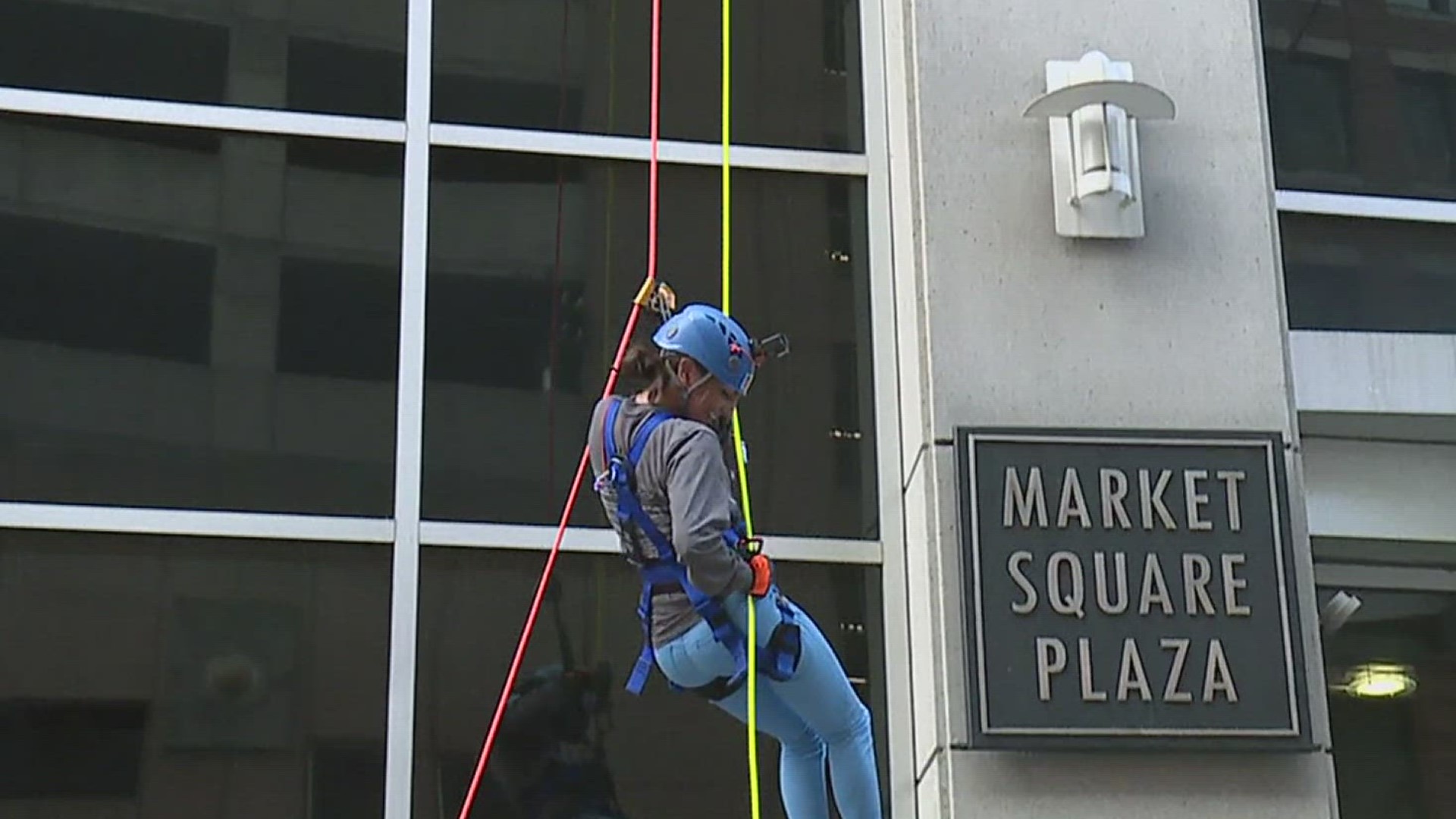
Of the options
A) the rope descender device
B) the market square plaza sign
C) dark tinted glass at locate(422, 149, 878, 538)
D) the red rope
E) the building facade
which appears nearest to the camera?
the rope descender device

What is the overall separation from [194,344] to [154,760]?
1.49 m

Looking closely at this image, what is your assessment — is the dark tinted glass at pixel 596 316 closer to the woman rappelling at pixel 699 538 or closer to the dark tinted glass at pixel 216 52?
the dark tinted glass at pixel 216 52

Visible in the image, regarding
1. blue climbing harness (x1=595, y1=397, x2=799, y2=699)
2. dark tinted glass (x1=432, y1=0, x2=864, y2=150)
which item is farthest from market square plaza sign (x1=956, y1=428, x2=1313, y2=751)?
dark tinted glass (x1=432, y1=0, x2=864, y2=150)

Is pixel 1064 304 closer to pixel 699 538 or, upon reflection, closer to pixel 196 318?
pixel 699 538

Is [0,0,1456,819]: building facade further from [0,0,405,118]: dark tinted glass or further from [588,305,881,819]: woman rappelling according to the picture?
[588,305,881,819]: woman rappelling

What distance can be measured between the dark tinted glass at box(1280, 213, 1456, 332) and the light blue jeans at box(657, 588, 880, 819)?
321 centimetres

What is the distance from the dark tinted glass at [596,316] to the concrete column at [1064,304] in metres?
0.29

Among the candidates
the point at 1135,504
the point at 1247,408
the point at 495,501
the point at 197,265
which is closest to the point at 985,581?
the point at 1135,504

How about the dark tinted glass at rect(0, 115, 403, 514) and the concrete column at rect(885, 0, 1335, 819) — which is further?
the dark tinted glass at rect(0, 115, 403, 514)

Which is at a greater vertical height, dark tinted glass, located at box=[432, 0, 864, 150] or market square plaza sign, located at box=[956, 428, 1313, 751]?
dark tinted glass, located at box=[432, 0, 864, 150]

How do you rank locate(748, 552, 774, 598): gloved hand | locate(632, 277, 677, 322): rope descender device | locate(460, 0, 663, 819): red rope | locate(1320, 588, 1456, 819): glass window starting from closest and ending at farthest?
locate(748, 552, 774, 598): gloved hand
locate(632, 277, 677, 322): rope descender device
locate(460, 0, 663, 819): red rope
locate(1320, 588, 1456, 819): glass window

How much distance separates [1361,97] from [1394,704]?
2.40 meters

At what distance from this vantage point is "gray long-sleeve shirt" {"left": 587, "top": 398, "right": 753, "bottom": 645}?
6.01 metres

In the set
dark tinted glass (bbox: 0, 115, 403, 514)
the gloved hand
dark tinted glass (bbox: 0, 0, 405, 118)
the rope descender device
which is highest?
dark tinted glass (bbox: 0, 0, 405, 118)
